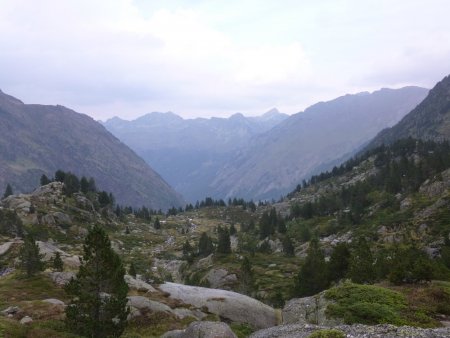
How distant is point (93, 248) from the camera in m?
34.5

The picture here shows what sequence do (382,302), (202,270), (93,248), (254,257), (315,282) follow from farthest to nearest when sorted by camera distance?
1. (254,257)
2. (202,270)
3. (315,282)
4. (93,248)
5. (382,302)

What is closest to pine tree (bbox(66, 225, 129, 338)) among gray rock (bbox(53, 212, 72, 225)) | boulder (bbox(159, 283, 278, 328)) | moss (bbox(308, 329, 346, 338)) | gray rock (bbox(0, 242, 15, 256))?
moss (bbox(308, 329, 346, 338))

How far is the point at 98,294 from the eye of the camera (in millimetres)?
33312

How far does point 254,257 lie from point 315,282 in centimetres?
5554

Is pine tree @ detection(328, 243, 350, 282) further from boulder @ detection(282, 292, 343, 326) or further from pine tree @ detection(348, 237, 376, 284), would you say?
boulder @ detection(282, 292, 343, 326)

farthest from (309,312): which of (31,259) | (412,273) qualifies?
(31,259)

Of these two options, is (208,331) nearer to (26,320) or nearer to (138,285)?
(26,320)

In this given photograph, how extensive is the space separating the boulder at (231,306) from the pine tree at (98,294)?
744 inches

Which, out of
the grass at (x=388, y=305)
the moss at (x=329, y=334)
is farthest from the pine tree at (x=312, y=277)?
the moss at (x=329, y=334)

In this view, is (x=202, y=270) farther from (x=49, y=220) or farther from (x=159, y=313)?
(x=49, y=220)

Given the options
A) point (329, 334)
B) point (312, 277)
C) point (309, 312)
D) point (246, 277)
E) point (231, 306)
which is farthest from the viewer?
point (246, 277)

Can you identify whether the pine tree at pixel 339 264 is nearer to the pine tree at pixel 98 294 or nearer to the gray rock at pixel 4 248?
the pine tree at pixel 98 294

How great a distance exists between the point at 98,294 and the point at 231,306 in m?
21.6

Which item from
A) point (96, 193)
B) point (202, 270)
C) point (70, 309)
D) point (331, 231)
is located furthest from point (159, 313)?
point (96, 193)
